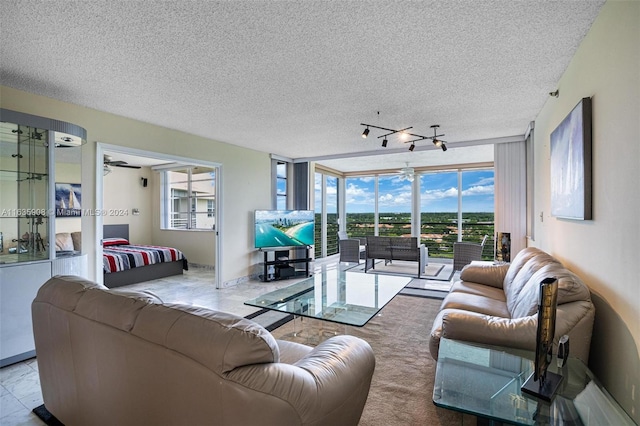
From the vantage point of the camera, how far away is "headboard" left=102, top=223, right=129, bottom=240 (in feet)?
23.1

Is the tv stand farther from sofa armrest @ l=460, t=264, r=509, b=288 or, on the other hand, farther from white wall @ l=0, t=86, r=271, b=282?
sofa armrest @ l=460, t=264, r=509, b=288

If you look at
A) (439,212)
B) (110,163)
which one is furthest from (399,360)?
(110,163)

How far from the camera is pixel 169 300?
4477mm

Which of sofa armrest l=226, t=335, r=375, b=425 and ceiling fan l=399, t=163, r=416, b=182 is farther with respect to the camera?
ceiling fan l=399, t=163, r=416, b=182

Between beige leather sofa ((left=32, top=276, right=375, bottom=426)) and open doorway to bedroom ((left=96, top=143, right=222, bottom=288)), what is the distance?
5170 mm

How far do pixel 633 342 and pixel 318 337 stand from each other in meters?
2.23

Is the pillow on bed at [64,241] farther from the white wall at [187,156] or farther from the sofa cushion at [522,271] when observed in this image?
the sofa cushion at [522,271]

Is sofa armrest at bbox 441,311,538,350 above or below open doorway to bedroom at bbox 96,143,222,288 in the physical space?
below

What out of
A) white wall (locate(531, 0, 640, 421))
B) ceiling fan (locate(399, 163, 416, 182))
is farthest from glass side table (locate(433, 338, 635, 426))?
ceiling fan (locate(399, 163, 416, 182))

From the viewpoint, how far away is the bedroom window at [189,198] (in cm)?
751

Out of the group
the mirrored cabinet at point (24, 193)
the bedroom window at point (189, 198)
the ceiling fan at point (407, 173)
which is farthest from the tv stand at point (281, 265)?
the mirrored cabinet at point (24, 193)

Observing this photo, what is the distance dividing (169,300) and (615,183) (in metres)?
4.98

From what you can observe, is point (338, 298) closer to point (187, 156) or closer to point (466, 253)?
point (187, 156)

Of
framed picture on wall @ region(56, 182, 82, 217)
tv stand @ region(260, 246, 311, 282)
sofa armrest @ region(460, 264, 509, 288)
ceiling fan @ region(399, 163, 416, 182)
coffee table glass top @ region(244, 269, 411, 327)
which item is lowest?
tv stand @ region(260, 246, 311, 282)
